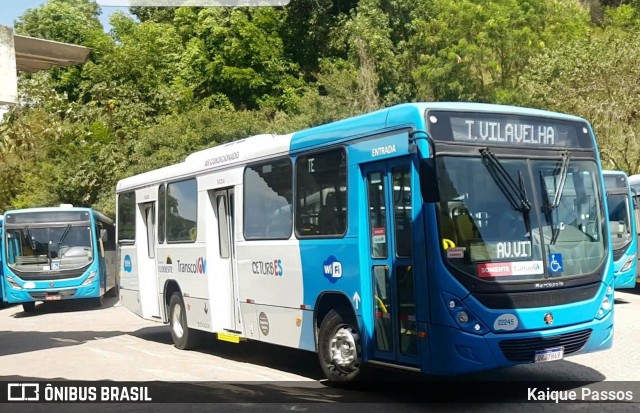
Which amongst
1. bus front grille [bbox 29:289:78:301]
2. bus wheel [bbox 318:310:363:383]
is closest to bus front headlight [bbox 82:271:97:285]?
bus front grille [bbox 29:289:78:301]

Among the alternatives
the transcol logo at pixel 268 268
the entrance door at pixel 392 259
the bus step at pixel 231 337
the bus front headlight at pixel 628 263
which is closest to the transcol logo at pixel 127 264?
the bus step at pixel 231 337

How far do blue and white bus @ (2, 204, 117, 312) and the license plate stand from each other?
18.5 metres

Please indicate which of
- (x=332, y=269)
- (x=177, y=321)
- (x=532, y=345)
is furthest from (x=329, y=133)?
(x=177, y=321)

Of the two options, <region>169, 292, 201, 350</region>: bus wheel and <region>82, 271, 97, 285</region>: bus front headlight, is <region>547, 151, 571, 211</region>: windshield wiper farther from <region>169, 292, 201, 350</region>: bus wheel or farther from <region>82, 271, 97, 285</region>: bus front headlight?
<region>82, 271, 97, 285</region>: bus front headlight

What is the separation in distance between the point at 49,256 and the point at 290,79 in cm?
2511

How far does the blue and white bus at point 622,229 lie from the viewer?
20.0 metres

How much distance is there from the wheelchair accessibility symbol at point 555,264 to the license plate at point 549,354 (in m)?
0.78

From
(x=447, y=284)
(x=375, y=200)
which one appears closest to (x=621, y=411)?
(x=447, y=284)

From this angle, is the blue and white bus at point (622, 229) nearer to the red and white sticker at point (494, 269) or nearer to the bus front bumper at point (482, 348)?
the bus front bumper at point (482, 348)

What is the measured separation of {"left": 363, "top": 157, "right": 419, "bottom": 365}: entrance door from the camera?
9078 millimetres

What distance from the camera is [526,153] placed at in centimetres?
924

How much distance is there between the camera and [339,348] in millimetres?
10180

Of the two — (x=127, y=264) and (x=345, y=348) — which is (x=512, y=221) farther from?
(x=127, y=264)

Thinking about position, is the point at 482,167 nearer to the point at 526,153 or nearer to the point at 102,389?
the point at 526,153
